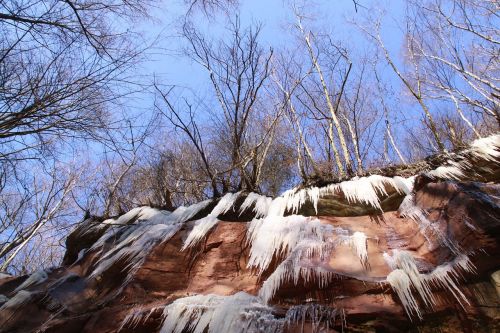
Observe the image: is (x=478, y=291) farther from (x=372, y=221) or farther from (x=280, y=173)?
(x=280, y=173)

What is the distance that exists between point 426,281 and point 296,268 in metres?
1.17

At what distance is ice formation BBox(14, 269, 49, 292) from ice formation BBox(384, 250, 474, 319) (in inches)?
180

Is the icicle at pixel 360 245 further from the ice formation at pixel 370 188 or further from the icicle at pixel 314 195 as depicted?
the icicle at pixel 314 195

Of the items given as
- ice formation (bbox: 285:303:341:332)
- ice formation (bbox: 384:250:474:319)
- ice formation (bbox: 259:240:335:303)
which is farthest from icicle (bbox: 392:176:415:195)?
ice formation (bbox: 285:303:341:332)

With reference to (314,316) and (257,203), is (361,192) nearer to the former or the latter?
(257,203)

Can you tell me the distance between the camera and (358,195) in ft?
14.1

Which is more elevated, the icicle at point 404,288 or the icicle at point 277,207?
the icicle at point 277,207

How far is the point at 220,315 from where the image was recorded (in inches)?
119

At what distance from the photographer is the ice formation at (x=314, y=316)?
2.75m

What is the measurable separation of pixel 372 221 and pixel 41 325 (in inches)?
159

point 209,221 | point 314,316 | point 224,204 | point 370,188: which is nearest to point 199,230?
point 209,221

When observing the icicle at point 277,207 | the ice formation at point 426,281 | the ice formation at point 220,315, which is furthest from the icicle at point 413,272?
the icicle at point 277,207

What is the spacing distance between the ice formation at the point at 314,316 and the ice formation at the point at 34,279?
12.1 feet

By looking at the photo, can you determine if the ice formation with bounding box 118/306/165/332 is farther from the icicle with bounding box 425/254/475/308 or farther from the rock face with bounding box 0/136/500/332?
the icicle with bounding box 425/254/475/308
